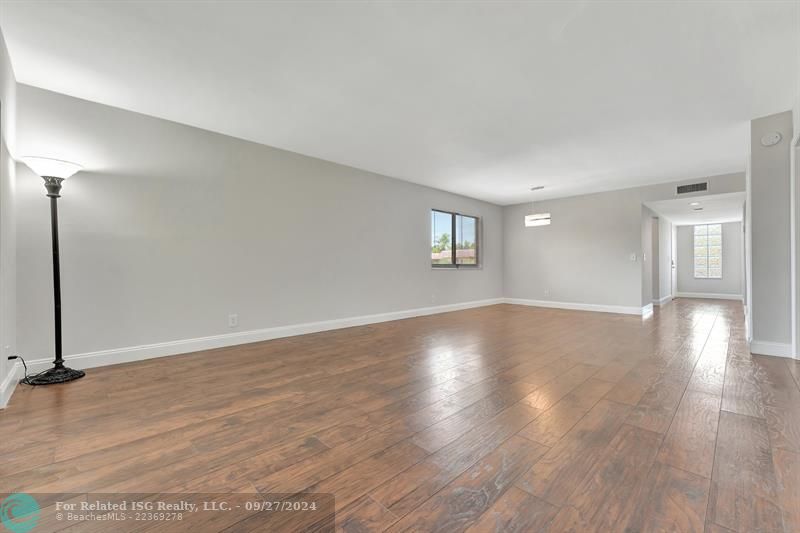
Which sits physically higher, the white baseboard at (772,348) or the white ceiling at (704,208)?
the white ceiling at (704,208)

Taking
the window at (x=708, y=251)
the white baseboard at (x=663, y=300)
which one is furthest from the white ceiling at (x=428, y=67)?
the window at (x=708, y=251)

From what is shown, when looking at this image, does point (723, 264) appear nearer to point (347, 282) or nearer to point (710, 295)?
point (710, 295)

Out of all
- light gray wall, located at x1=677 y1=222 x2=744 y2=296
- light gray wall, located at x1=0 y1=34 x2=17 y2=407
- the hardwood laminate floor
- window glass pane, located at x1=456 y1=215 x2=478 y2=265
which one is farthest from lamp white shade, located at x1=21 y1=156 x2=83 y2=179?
light gray wall, located at x1=677 y1=222 x2=744 y2=296

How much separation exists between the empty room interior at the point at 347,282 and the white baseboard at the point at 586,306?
1044 mm


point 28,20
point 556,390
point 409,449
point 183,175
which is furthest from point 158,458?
point 183,175

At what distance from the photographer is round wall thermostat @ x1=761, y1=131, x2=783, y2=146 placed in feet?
10.7

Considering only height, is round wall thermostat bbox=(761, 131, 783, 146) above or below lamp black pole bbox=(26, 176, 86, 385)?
above

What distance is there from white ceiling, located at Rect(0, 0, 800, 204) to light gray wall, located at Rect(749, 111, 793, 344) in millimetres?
309

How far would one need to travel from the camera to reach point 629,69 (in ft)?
8.16

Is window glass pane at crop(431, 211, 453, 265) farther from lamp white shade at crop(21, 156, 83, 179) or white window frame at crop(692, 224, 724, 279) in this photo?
white window frame at crop(692, 224, 724, 279)

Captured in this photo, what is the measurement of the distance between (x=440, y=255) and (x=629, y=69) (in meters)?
4.45

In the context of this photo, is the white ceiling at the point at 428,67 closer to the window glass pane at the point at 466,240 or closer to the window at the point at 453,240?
the window at the point at 453,240

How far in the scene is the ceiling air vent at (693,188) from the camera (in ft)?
18.2

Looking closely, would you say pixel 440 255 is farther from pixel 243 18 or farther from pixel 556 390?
pixel 243 18
